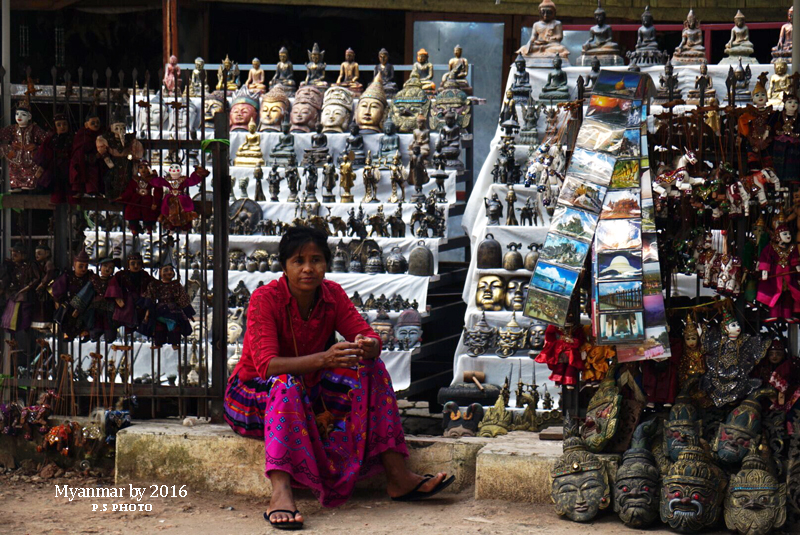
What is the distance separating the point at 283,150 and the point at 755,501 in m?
5.43

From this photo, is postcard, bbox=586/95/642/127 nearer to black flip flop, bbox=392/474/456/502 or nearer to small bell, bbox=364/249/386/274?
black flip flop, bbox=392/474/456/502

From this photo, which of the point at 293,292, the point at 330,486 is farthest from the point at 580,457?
the point at 293,292

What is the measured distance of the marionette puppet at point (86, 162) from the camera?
16.1 ft

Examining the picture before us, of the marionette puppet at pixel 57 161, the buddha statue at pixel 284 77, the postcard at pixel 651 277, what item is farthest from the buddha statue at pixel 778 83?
the marionette puppet at pixel 57 161

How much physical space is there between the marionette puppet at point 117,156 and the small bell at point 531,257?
2.98 metres

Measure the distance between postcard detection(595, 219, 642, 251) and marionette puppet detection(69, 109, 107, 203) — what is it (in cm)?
230

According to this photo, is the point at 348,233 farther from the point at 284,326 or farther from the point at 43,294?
the point at 284,326

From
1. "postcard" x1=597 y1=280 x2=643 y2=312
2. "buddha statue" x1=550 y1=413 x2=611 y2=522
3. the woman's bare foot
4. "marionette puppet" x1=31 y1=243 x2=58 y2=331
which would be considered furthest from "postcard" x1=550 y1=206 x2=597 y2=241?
"marionette puppet" x1=31 y1=243 x2=58 y2=331

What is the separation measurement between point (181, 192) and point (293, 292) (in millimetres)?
883

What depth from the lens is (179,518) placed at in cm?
432

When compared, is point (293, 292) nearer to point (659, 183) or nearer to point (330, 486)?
point (330, 486)

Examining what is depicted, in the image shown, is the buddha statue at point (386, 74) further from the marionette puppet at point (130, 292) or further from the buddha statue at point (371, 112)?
the marionette puppet at point (130, 292)

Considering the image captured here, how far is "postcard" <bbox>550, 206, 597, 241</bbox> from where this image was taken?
14.4ft

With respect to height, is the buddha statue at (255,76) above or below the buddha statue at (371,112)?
above
